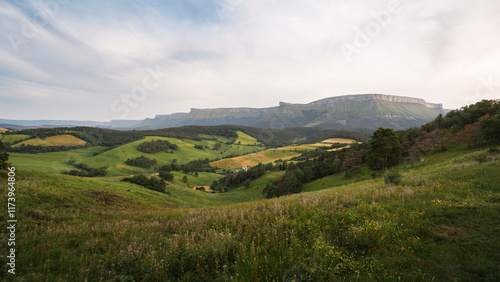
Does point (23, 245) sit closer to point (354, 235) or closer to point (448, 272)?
point (354, 235)

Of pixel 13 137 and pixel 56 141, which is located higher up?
pixel 13 137

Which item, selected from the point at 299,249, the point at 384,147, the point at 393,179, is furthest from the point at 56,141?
the point at 393,179

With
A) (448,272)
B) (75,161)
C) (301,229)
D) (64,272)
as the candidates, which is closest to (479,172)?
(448,272)

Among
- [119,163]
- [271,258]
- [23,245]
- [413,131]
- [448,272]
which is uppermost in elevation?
[413,131]

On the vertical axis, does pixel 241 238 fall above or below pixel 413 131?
below

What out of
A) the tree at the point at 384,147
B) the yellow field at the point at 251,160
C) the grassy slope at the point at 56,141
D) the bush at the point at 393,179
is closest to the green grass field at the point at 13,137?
the grassy slope at the point at 56,141

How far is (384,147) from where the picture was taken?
121ft

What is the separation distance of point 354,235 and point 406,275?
1365 mm

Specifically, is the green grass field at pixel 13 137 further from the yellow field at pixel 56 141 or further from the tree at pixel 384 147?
the tree at pixel 384 147

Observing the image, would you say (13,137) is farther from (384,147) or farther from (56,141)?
Result: (384,147)

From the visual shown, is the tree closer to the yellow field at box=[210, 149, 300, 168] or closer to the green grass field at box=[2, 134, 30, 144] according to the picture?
the yellow field at box=[210, 149, 300, 168]

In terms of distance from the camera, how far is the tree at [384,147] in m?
36.9

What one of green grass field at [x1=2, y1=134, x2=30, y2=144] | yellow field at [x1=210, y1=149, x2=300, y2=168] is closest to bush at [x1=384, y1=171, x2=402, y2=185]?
yellow field at [x1=210, y1=149, x2=300, y2=168]

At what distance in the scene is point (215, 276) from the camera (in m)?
3.90
